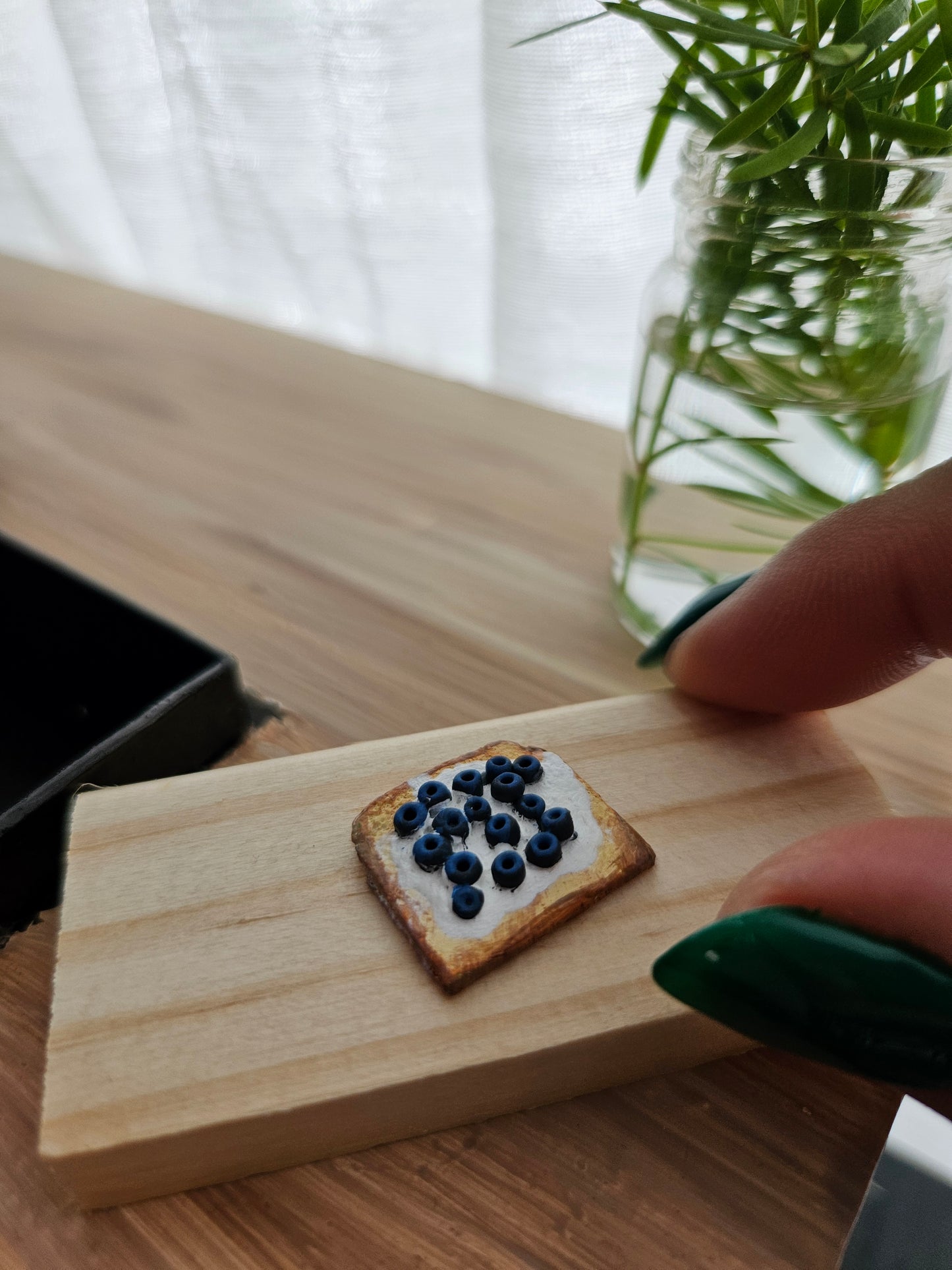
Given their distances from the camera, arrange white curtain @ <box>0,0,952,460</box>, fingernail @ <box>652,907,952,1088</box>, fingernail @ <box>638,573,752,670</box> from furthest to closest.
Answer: white curtain @ <box>0,0,952,460</box> → fingernail @ <box>638,573,752,670</box> → fingernail @ <box>652,907,952,1088</box>

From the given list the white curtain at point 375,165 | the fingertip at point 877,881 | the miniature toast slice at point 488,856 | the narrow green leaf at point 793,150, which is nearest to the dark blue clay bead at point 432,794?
the miniature toast slice at point 488,856

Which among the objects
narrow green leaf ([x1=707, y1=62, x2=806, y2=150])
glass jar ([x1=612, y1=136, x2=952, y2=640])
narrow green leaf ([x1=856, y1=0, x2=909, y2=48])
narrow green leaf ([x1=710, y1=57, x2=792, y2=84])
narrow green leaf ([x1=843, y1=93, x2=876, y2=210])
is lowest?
glass jar ([x1=612, y1=136, x2=952, y2=640])

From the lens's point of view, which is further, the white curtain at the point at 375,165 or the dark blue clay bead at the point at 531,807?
the white curtain at the point at 375,165

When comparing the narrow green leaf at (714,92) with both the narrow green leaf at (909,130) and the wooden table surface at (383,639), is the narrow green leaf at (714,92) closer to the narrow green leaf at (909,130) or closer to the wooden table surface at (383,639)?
the narrow green leaf at (909,130)

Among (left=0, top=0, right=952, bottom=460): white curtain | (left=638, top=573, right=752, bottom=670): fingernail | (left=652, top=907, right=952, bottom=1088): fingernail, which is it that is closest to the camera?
(left=652, top=907, right=952, bottom=1088): fingernail

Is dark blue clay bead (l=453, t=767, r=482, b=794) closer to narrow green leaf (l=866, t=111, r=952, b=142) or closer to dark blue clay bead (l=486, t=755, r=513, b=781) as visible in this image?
dark blue clay bead (l=486, t=755, r=513, b=781)

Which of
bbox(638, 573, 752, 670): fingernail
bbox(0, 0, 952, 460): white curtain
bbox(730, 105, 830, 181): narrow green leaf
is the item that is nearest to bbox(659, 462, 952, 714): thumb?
bbox(638, 573, 752, 670): fingernail
